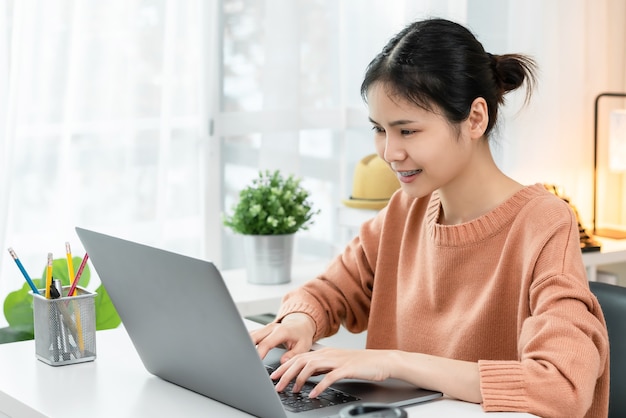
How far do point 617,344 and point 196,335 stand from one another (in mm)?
702

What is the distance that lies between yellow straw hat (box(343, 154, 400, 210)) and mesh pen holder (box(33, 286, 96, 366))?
144 centimetres

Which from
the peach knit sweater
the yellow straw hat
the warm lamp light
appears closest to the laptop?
the peach knit sweater

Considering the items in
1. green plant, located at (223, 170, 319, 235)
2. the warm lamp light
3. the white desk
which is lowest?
the white desk

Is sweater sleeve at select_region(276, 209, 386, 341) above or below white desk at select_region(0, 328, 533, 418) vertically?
above

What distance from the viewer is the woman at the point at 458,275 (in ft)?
4.30

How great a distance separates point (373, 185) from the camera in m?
2.86

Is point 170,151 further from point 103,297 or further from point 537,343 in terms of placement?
point 537,343

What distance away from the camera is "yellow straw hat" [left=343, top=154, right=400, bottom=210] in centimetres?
285

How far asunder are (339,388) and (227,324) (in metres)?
0.24

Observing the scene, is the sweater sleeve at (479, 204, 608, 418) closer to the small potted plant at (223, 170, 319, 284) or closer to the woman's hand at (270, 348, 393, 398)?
the woman's hand at (270, 348, 393, 398)

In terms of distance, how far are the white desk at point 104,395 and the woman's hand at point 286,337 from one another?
7.0 inches

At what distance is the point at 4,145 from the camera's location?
2.37m

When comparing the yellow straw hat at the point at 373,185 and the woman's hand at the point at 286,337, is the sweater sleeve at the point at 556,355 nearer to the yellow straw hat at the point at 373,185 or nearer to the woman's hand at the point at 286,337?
the woman's hand at the point at 286,337

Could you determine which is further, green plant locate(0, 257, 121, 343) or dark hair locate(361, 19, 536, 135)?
green plant locate(0, 257, 121, 343)
